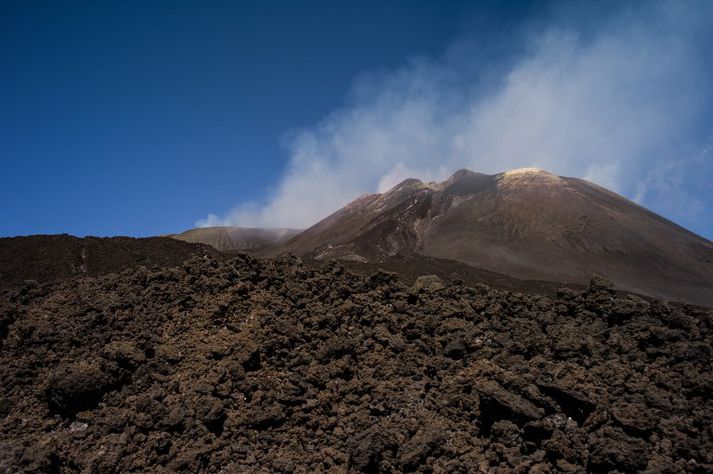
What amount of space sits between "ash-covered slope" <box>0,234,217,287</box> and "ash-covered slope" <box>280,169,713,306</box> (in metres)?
25.0

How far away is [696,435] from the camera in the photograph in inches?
208

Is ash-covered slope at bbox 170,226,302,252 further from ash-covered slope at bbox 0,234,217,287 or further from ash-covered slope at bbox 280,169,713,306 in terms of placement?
ash-covered slope at bbox 0,234,217,287

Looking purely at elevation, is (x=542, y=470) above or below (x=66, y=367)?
below

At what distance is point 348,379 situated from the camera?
6496mm

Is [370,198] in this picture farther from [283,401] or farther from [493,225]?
[283,401]

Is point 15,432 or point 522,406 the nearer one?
point 522,406

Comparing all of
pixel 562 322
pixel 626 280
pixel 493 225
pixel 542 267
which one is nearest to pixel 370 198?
pixel 493 225

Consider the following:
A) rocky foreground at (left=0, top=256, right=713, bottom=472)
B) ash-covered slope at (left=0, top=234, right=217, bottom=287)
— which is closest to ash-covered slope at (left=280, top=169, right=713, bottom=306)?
ash-covered slope at (left=0, top=234, right=217, bottom=287)

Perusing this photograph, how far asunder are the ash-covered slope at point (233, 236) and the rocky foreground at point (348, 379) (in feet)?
340

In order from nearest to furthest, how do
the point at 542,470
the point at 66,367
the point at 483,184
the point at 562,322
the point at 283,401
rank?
the point at 542,470
the point at 283,401
the point at 66,367
the point at 562,322
the point at 483,184

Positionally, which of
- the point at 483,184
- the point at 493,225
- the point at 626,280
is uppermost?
the point at 483,184

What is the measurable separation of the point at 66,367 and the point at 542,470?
5725 mm

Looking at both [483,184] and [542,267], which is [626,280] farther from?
[483,184]

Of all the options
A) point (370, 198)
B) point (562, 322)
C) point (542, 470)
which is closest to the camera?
point (542, 470)
